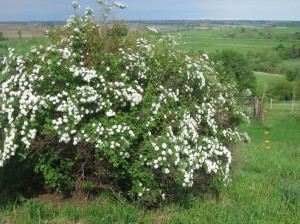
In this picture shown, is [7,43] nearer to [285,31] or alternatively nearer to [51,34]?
[51,34]

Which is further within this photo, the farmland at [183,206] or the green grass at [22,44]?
the green grass at [22,44]

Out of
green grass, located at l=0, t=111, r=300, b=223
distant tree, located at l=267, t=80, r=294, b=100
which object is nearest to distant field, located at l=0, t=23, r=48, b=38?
green grass, located at l=0, t=111, r=300, b=223

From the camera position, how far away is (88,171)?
589 cm

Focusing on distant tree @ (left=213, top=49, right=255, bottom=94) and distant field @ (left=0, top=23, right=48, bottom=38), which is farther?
distant tree @ (left=213, top=49, right=255, bottom=94)

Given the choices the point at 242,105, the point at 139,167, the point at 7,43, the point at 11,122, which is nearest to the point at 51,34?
the point at 7,43

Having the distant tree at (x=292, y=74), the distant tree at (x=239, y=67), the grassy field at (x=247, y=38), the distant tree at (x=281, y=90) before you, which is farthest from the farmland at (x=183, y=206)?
the grassy field at (x=247, y=38)

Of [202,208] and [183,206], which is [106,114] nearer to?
[183,206]

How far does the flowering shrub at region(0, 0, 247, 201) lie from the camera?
511 centimetres

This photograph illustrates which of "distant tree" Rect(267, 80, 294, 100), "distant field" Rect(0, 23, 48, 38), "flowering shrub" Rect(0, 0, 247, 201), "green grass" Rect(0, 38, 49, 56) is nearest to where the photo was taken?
"flowering shrub" Rect(0, 0, 247, 201)

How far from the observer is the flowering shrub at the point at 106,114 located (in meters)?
5.11

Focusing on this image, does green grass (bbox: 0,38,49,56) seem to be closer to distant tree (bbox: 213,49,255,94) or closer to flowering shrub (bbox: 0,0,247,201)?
flowering shrub (bbox: 0,0,247,201)

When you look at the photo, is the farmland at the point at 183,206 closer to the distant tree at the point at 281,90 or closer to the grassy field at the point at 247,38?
the distant tree at the point at 281,90

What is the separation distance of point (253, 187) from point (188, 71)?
100 inches

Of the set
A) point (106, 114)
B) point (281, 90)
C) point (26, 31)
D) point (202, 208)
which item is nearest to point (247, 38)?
point (281, 90)
